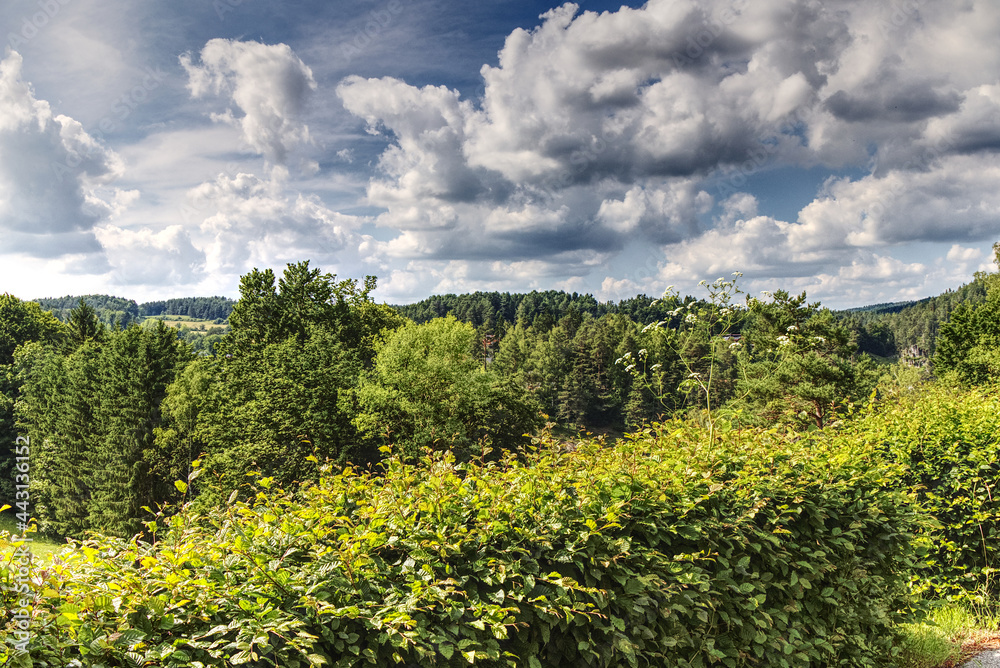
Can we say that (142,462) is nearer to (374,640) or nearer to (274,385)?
(274,385)

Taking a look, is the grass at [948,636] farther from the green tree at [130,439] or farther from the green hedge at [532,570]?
the green tree at [130,439]

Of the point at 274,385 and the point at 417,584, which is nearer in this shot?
the point at 417,584

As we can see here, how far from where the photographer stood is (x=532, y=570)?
2.72m

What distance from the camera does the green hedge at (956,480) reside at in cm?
611

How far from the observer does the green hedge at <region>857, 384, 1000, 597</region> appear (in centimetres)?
611

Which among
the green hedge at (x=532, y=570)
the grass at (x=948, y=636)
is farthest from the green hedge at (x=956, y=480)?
the green hedge at (x=532, y=570)

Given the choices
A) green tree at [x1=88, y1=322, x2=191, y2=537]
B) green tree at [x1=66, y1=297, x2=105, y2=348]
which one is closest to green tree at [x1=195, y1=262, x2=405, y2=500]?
green tree at [x1=88, y1=322, x2=191, y2=537]

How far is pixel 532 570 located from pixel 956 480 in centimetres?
593

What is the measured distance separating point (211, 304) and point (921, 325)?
209 metres

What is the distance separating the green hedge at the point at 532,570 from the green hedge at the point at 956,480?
8.00 feet

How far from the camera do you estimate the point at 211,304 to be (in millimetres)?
199625

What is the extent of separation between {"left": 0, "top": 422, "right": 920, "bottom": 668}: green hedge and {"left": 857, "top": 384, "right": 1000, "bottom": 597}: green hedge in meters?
2.44

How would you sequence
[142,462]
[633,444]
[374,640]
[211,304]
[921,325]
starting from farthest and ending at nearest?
[211,304]
[921,325]
[142,462]
[633,444]
[374,640]

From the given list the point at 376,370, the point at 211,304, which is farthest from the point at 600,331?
the point at 211,304
